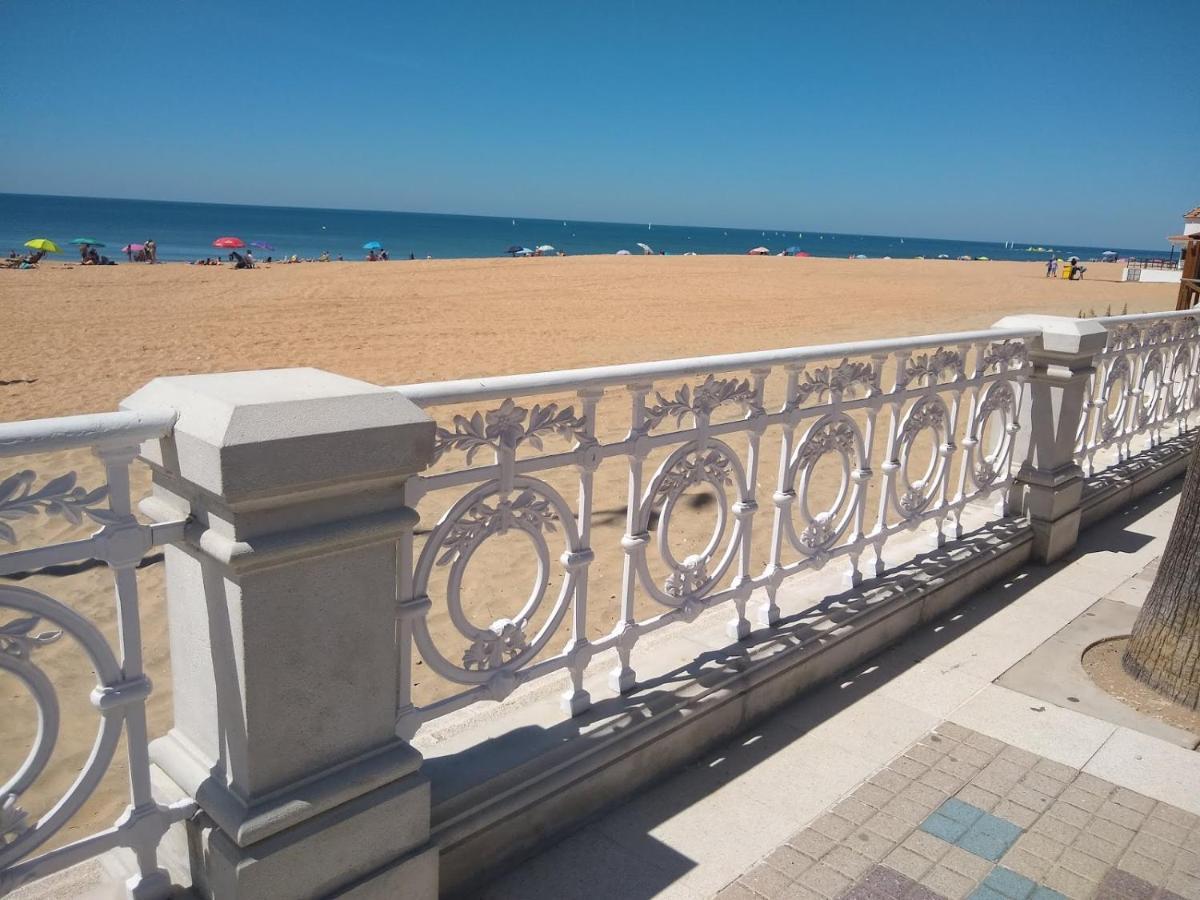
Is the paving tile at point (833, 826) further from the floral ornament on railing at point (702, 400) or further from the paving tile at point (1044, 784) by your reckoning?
the floral ornament on railing at point (702, 400)

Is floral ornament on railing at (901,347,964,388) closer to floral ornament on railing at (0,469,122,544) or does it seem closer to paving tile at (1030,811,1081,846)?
paving tile at (1030,811,1081,846)

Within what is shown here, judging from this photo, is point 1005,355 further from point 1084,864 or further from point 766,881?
point 766,881

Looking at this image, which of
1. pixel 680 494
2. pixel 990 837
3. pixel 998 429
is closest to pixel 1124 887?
pixel 990 837

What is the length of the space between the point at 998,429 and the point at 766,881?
3.79 metres

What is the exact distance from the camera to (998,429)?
19.1 ft

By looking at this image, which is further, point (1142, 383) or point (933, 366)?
point (1142, 383)

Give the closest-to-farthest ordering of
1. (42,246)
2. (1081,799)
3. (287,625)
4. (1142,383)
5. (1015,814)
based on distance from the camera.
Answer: (287,625) → (1015,814) → (1081,799) → (1142,383) → (42,246)

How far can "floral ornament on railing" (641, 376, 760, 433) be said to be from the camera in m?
3.24

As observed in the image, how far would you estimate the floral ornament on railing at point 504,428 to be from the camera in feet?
8.60

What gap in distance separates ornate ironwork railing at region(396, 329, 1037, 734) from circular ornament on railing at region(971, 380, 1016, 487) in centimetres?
1

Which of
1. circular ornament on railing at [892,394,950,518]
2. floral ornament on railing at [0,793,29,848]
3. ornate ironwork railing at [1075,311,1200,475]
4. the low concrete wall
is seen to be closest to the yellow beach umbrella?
ornate ironwork railing at [1075,311,1200,475]

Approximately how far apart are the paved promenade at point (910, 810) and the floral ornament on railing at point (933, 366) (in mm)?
1380

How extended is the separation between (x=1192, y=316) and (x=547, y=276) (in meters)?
28.3

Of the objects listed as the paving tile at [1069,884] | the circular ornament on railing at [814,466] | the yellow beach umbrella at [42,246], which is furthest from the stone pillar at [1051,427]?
the yellow beach umbrella at [42,246]
